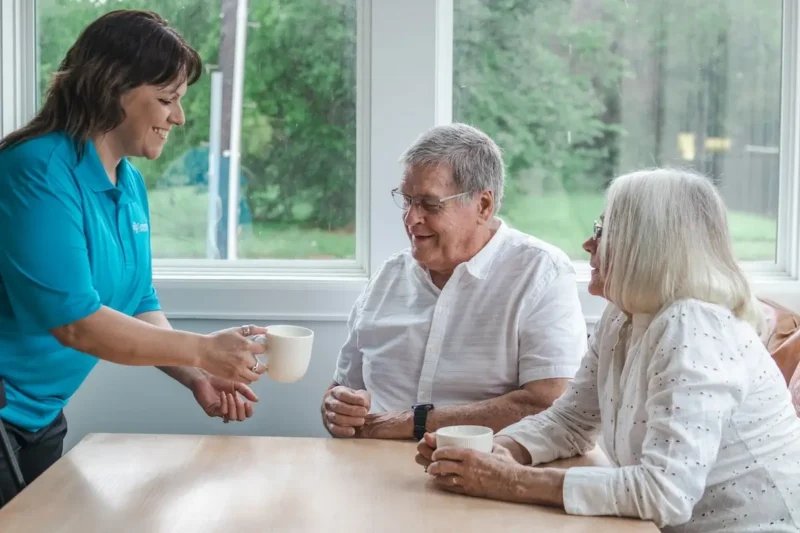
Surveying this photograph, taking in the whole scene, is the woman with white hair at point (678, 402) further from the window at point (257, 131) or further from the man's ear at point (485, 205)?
the window at point (257, 131)

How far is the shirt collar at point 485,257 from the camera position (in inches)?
90.7

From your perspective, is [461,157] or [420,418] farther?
[461,157]

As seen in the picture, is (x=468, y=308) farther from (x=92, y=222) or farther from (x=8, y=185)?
(x=8, y=185)

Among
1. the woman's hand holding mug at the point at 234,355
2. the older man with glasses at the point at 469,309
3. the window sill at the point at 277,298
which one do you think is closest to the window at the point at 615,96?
the window sill at the point at 277,298

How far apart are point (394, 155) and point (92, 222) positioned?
1.19 m

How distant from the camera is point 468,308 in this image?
2.29 meters

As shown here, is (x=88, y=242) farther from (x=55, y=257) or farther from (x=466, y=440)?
(x=466, y=440)

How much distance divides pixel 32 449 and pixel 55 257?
0.50 m

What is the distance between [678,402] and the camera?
1.51m

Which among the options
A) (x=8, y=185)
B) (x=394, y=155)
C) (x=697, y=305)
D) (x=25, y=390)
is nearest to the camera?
(x=697, y=305)

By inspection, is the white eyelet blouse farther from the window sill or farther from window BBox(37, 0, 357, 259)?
window BBox(37, 0, 357, 259)

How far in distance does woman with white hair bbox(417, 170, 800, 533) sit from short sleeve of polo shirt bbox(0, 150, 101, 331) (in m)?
0.72

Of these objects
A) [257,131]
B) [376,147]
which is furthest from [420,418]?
[257,131]

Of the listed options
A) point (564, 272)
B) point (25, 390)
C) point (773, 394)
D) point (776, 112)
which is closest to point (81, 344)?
point (25, 390)
